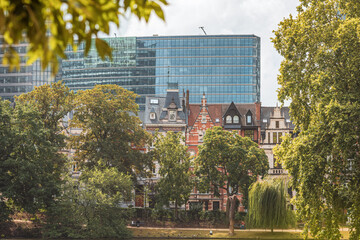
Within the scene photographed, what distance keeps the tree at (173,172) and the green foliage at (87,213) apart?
9.65m

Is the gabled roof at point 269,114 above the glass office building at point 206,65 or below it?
below

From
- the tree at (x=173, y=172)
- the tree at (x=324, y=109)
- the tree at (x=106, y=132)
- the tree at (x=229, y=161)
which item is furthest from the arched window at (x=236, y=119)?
the tree at (x=324, y=109)

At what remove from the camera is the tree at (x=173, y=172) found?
2141 inches

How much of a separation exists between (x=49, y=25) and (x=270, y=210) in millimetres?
41648

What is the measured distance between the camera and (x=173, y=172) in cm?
5459

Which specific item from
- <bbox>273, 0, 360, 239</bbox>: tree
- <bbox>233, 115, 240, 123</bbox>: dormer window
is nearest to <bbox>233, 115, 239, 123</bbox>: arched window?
<bbox>233, 115, 240, 123</bbox>: dormer window

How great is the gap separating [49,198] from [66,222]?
267 cm

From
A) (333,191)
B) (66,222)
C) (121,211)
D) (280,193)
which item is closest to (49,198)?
(66,222)

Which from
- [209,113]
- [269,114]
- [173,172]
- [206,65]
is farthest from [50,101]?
[206,65]

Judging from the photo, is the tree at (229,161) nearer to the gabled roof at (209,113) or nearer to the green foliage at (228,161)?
the green foliage at (228,161)

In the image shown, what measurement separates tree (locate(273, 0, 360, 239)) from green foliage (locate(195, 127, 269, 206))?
2674 cm

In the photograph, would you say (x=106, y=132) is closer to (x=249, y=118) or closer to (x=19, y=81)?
(x=249, y=118)

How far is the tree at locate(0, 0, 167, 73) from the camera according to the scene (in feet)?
14.1

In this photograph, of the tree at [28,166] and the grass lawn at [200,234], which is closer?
the tree at [28,166]
